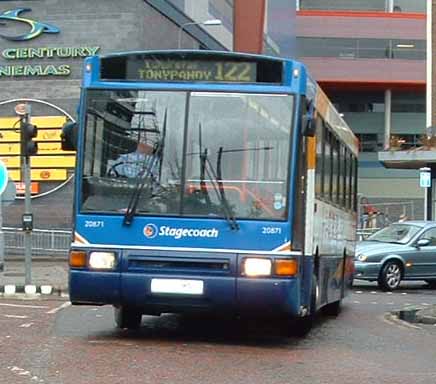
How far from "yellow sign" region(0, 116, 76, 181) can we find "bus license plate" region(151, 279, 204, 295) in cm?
1916

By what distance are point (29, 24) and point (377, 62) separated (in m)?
47.6

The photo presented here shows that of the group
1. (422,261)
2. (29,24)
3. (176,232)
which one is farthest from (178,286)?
(29,24)

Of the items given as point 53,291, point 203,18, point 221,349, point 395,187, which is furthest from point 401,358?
point 395,187

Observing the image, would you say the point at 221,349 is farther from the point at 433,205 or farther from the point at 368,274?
the point at 433,205

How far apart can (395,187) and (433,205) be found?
129 ft

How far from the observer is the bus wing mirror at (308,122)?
32.9 feet

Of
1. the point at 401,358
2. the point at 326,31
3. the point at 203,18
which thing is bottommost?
the point at 401,358

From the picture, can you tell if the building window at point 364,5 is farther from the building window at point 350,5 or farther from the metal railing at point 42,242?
the metal railing at point 42,242

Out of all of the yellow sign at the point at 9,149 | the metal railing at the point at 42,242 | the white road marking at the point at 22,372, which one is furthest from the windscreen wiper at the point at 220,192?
the yellow sign at the point at 9,149

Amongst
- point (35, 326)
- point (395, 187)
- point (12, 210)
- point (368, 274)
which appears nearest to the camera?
point (35, 326)

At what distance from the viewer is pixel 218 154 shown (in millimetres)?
9953

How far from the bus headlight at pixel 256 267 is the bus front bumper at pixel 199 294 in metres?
0.07

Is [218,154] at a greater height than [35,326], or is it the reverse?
[218,154]

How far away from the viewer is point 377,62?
239ft
